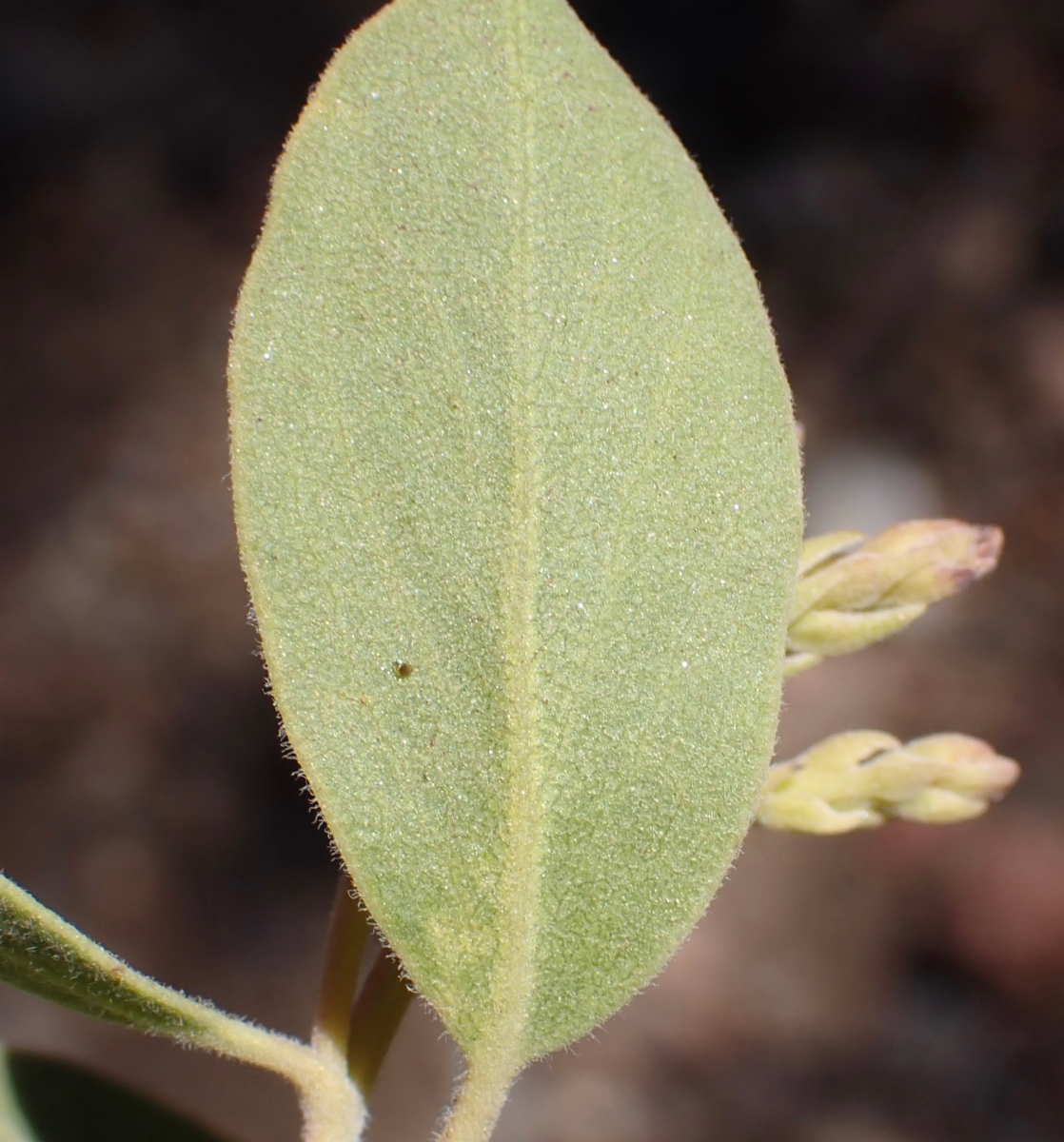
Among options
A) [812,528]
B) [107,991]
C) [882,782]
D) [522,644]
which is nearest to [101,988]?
[107,991]

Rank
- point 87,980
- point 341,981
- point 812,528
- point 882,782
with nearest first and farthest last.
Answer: point 87,980
point 341,981
point 882,782
point 812,528

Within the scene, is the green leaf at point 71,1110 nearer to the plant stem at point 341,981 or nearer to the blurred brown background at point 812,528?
the plant stem at point 341,981

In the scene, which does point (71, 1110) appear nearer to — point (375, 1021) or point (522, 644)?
point (375, 1021)

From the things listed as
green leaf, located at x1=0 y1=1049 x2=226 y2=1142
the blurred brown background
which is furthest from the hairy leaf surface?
the blurred brown background

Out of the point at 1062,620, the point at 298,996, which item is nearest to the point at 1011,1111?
the point at 1062,620

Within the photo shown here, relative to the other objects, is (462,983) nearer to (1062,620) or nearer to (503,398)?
(503,398)

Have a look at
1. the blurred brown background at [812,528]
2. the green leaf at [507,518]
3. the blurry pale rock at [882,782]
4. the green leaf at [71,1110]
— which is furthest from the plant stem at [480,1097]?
the blurred brown background at [812,528]
